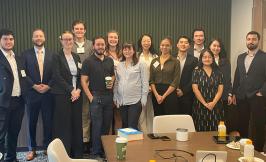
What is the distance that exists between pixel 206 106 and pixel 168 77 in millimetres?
603

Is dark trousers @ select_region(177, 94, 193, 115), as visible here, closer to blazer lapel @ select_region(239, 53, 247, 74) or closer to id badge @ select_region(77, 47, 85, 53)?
blazer lapel @ select_region(239, 53, 247, 74)

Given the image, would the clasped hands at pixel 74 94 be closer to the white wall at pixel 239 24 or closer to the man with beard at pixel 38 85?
the man with beard at pixel 38 85

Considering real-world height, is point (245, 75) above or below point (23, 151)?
above

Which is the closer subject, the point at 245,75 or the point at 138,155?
the point at 138,155

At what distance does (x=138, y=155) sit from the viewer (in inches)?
78.5

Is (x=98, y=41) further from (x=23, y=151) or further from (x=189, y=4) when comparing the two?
(x=189, y=4)

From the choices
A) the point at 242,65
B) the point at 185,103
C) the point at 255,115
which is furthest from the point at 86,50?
the point at 255,115

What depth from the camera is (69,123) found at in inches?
154

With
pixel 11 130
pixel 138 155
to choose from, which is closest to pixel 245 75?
pixel 138 155

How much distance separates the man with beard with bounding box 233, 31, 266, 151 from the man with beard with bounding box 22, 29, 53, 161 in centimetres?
248

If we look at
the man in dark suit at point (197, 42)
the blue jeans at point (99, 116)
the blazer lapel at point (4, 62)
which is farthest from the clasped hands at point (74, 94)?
the man in dark suit at point (197, 42)

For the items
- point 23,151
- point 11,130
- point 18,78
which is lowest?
point 23,151

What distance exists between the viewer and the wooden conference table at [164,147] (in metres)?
1.95

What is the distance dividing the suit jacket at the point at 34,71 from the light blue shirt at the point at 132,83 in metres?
0.86
